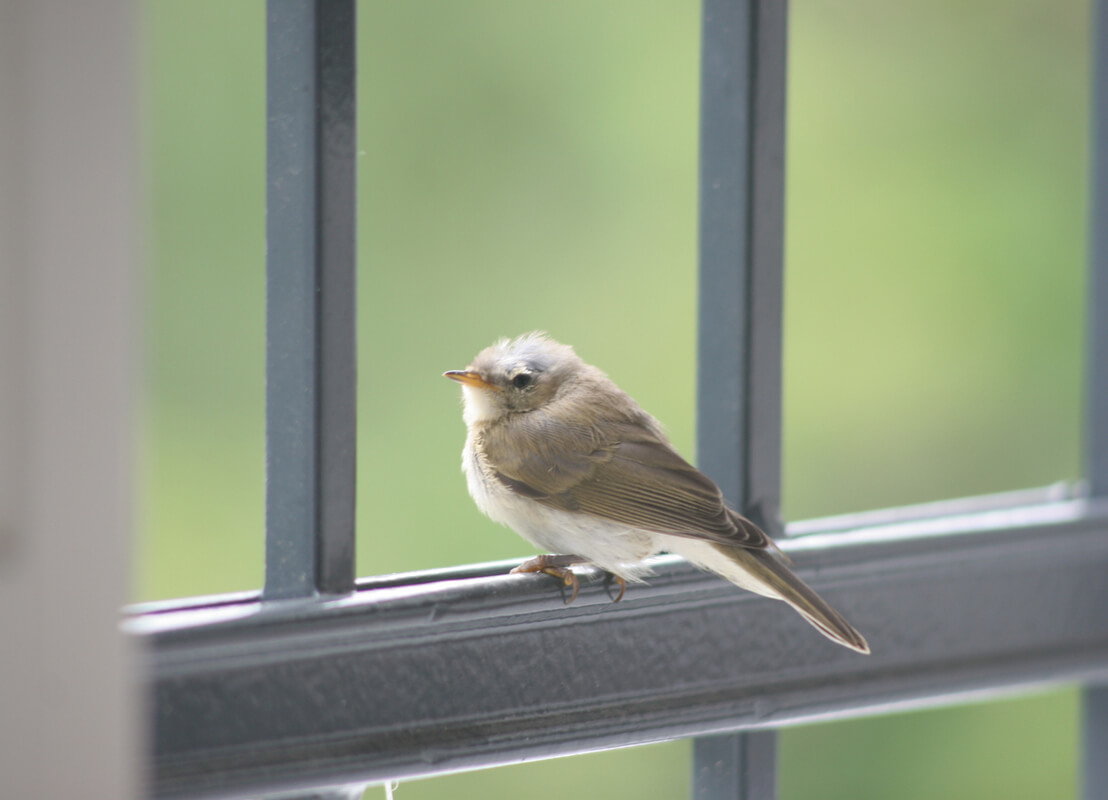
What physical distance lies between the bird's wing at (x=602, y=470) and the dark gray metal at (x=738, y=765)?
0.28 m

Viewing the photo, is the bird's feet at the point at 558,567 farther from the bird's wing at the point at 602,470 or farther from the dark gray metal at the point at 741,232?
the dark gray metal at the point at 741,232

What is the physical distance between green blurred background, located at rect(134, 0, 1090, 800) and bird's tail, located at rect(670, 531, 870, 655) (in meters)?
1.20

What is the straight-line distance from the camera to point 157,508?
3.23m

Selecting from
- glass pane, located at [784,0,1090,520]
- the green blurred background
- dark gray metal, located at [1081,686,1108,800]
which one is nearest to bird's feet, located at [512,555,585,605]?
dark gray metal, located at [1081,686,1108,800]

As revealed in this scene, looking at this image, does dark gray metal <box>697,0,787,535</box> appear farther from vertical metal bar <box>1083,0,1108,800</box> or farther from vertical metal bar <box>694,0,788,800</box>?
vertical metal bar <box>1083,0,1108,800</box>

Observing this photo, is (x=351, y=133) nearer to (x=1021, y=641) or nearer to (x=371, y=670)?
(x=371, y=670)

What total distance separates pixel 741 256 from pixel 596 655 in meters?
0.51

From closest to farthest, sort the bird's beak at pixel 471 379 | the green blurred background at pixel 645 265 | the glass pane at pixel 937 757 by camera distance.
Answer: the bird's beak at pixel 471 379 < the green blurred background at pixel 645 265 < the glass pane at pixel 937 757

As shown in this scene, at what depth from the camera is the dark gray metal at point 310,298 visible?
125 cm

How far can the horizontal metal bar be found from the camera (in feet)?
4.05

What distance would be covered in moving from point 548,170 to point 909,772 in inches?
80.0

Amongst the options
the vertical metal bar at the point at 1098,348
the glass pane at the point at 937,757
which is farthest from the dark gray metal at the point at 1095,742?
the glass pane at the point at 937,757

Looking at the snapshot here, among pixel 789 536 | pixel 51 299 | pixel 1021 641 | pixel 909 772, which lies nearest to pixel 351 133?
pixel 51 299

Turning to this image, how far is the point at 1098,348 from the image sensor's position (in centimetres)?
190
